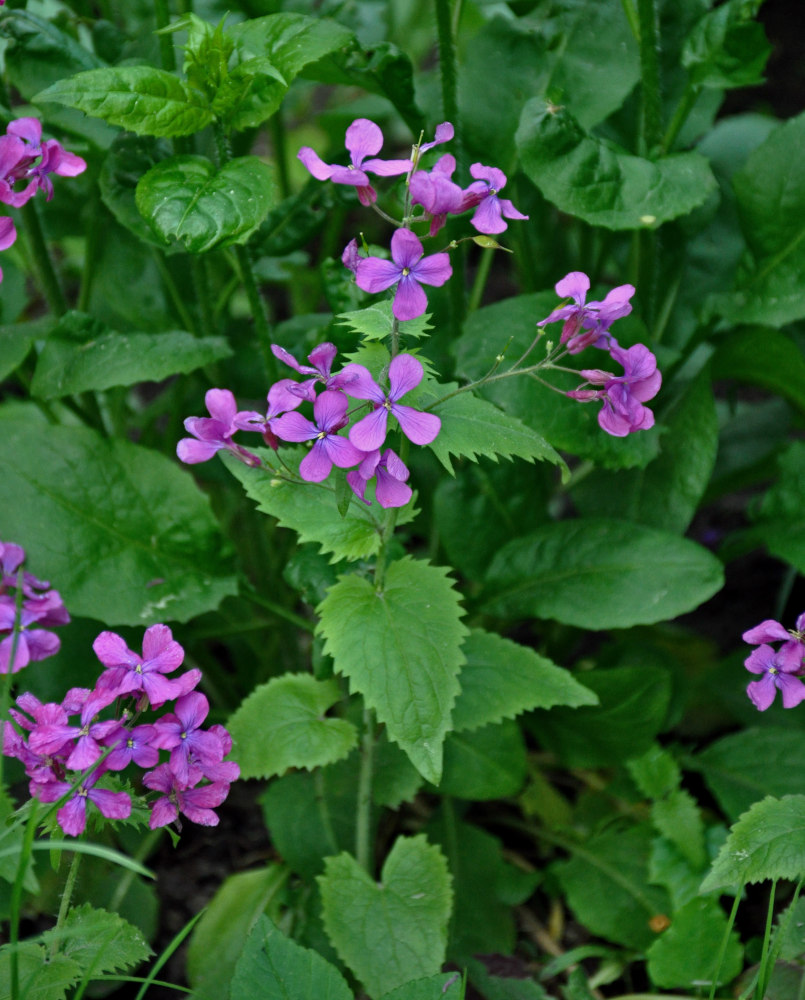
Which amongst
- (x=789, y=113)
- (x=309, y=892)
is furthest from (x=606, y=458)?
(x=789, y=113)

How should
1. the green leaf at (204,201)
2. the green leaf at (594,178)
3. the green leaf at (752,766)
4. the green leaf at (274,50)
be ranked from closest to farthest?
the green leaf at (204,201)
the green leaf at (274,50)
the green leaf at (594,178)
the green leaf at (752,766)

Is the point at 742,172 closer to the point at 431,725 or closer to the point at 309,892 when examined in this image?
the point at 431,725

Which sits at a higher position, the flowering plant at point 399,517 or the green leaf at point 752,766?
the flowering plant at point 399,517

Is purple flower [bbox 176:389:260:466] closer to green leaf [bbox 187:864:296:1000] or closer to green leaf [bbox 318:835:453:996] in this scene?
green leaf [bbox 318:835:453:996]

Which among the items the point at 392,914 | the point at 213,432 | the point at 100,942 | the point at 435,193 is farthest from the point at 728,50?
the point at 100,942

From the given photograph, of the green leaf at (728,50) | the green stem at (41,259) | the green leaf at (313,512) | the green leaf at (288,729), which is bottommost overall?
the green leaf at (288,729)

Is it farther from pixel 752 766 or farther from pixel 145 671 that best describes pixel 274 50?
pixel 752 766

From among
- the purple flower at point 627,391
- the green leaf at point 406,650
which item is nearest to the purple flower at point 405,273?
the purple flower at point 627,391

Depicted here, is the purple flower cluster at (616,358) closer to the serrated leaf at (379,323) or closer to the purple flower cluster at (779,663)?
the serrated leaf at (379,323)
